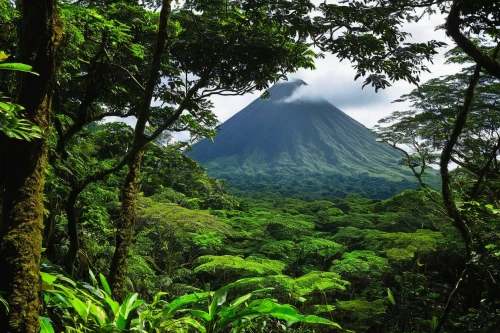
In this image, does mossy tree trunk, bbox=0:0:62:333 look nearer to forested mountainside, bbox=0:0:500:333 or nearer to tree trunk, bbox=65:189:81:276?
forested mountainside, bbox=0:0:500:333

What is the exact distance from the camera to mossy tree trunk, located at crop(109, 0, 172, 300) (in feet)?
7.86

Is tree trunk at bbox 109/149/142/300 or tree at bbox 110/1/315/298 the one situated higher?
tree at bbox 110/1/315/298

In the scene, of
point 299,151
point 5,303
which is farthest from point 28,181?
point 299,151

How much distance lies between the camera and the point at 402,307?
3.51 meters

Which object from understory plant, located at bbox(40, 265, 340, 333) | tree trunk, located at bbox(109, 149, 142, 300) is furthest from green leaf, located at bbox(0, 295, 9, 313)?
tree trunk, located at bbox(109, 149, 142, 300)

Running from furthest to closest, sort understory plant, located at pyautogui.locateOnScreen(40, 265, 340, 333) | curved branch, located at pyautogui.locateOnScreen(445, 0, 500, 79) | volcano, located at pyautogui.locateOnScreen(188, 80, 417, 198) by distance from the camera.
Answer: volcano, located at pyautogui.locateOnScreen(188, 80, 417, 198), curved branch, located at pyautogui.locateOnScreen(445, 0, 500, 79), understory plant, located at pyautogui.locateOnScreen(40, 265, 340, 333)

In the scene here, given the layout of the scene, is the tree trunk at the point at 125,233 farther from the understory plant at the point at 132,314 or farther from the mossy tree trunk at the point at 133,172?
the understory plant at the point at 132,314

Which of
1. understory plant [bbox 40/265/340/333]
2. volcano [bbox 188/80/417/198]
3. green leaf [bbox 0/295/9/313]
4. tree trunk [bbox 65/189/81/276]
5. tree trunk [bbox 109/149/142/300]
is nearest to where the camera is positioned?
green leaf [bbox 0/295/9/313]

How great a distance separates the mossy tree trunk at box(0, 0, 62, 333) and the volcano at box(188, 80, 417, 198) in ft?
144

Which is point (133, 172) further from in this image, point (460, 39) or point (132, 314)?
point (460, 39)

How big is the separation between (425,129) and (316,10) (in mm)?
7462

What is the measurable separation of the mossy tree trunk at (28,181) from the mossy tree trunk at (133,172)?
1.18 metres

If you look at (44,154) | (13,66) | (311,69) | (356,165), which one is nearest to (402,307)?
(311,69)

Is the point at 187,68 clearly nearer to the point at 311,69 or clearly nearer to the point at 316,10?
the point at 311,69
